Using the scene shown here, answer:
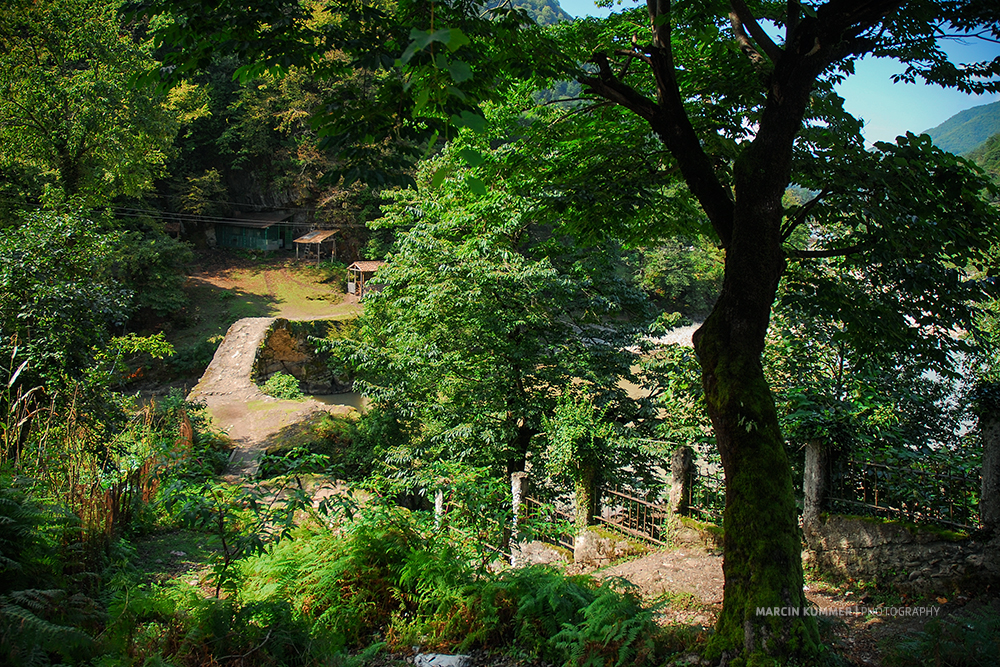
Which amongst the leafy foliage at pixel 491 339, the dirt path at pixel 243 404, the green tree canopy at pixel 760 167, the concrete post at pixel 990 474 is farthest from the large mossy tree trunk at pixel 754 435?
the dirt path at pixel 243 404

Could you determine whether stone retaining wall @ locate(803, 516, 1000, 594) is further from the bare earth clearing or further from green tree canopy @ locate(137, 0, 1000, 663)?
green tree canopy @ locate(137, 0, 1000, 663)

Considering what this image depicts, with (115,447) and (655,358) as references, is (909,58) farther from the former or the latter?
(115,447)

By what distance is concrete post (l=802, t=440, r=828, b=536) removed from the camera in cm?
610

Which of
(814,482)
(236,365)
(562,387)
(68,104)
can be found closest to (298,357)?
(236,365)

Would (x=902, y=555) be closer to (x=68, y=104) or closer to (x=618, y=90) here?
(x=618, y=90)

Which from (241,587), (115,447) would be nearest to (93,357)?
(115,447)

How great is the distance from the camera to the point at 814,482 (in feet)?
20.2

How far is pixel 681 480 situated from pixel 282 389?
43.5 feet

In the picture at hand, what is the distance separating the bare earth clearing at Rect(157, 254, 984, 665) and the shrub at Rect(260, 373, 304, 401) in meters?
0.38

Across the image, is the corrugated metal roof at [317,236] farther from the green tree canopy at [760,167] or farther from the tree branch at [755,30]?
the tree branch at [755,30]

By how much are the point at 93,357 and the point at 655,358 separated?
7.91 meters

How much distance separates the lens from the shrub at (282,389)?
16703mm

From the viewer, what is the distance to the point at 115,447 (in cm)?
636

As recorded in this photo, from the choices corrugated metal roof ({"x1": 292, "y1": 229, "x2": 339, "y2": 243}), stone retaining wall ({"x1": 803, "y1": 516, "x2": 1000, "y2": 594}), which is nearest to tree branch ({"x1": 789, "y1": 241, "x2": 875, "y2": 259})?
stone retaining wall ({"x1": 803, "y1": 516, "x2": 1000, "y2": 594})
